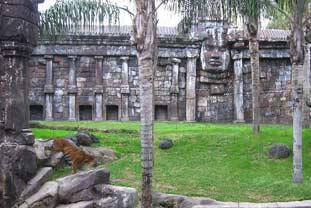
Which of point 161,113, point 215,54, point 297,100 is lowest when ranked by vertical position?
point 161,113

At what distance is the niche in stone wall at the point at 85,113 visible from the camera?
2499cm

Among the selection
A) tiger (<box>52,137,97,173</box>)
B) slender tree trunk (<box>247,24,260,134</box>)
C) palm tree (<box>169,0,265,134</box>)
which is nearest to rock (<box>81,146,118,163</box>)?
tiger (<box>52,137,97,173</box>)

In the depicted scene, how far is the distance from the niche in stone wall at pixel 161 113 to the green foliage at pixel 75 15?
11.9 metres

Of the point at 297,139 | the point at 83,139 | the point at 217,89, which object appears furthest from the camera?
the point at 217,89

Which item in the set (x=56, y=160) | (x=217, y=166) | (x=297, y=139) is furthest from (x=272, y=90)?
(x=56, y=160)

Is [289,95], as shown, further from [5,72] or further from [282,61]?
[5,72]

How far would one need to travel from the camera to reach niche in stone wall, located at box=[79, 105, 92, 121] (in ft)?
82.0

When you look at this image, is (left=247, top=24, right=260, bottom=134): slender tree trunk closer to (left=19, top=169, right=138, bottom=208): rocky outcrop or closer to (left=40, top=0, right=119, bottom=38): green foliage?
(left=40, top=0, right=119, bottom=38): green foliage

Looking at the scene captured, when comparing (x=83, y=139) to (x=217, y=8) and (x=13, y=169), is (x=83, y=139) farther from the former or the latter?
(x=217, y=8)

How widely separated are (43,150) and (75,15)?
11.3 ft

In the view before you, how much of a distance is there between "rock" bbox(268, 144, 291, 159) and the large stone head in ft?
37.5

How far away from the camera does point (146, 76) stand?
9.12m

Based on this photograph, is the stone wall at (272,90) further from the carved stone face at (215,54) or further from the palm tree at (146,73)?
the palm tree at (146,73)

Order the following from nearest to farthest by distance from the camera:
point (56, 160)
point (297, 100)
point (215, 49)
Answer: point (297, 100) < point (56, 160) < point (215, 49)
